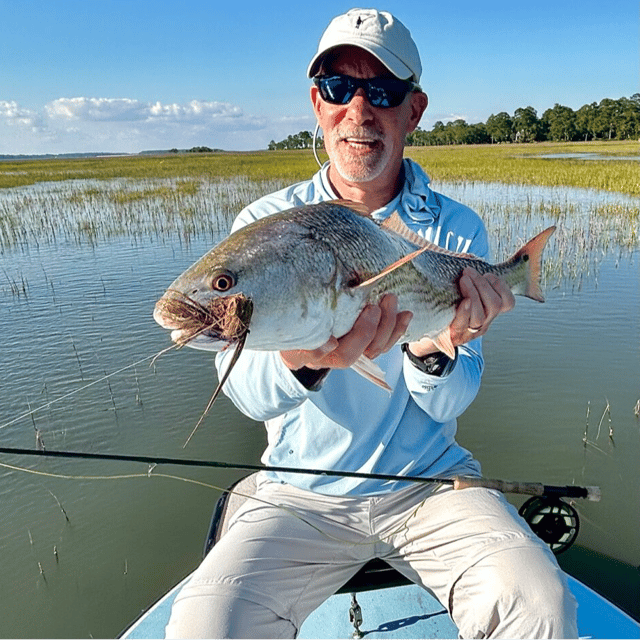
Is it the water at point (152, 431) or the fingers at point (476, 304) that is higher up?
the fingers at point (476, 304)

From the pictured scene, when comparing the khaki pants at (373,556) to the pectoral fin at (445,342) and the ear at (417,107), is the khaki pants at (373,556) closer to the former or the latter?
the pectoral fin at (445,342)

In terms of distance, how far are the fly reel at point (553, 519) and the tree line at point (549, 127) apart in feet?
255

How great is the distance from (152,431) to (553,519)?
193 inches

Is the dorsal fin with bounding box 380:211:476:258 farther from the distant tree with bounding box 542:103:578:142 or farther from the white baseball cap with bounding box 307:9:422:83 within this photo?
the distant tree with bounding box 542:103:578:142

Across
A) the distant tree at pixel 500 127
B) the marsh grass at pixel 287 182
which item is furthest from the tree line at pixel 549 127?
the marsh grass at pixel 287 182

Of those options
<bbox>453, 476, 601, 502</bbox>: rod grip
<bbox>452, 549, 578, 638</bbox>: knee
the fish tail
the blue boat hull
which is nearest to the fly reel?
<bbox>453, 476, 601, 502</bbox>: rod grip

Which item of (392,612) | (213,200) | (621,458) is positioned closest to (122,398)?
(392,612)

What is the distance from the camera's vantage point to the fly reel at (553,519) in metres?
3.16

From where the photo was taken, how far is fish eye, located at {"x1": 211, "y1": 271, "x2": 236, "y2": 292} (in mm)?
1745

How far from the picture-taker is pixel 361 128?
126 inches

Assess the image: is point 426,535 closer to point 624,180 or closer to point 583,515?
point 583,515

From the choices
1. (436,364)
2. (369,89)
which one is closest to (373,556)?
(436,364)

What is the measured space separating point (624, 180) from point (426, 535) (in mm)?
24491

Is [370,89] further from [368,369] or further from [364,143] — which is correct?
[368,369]
